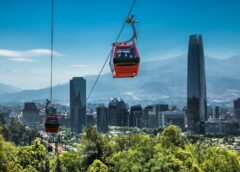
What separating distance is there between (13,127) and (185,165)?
103448mm

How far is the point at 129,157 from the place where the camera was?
108 feet

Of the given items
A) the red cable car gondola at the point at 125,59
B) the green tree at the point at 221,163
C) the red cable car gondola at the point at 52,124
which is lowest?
the green tree at the point at 221,163

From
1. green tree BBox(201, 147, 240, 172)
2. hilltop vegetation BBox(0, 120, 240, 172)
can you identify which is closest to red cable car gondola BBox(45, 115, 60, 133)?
hilltop vegetation BBox(0, 120, 240, 172)

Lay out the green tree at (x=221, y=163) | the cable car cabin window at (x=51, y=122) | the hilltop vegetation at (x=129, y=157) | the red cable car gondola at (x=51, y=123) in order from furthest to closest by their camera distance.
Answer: the green tree at (x=221, y=163) → the hilltop vegetation at (x=129, y=157) → the cable car cabin window at (x=51, y=122) → the red cable car gondola at (x=51, y=123)

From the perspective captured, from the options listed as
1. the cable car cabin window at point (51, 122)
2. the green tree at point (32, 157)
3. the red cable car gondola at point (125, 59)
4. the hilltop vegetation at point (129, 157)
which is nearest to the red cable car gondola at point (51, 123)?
the cable car cabin window at point (51, 122)

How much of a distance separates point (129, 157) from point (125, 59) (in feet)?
56.6

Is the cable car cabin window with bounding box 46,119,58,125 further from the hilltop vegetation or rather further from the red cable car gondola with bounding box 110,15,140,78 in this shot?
the red cable car gondola with bounding box 110,15,140,78

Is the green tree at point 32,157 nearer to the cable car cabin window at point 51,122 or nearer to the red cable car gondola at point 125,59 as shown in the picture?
the cable car cabin window at point 51,122

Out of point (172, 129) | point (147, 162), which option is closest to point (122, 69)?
point (147, 162)

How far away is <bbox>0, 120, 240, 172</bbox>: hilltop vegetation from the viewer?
105 feet

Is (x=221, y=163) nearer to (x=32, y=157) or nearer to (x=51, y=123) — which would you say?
(x=51, y=123)

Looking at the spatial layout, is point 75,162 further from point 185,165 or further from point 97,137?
point 185,165

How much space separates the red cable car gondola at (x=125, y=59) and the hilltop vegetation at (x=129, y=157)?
14590mm

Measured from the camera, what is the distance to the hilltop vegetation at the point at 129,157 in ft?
105
